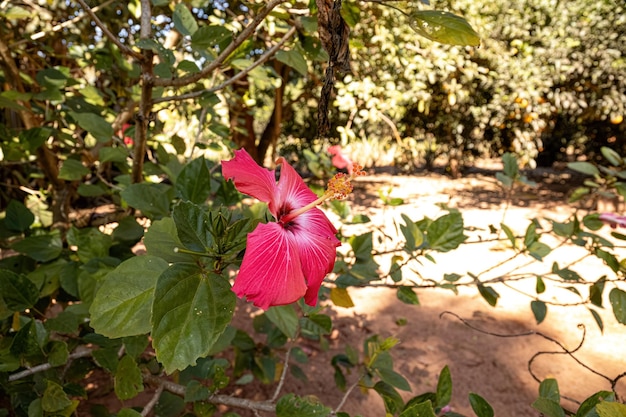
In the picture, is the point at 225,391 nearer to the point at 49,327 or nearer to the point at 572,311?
the point at 49,327

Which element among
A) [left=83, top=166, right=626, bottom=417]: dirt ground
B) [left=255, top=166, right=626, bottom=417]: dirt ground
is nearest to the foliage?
[left=83, top=166, right=626, bottom=417]: dirt ground

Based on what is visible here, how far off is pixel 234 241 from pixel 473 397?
1.57 feet

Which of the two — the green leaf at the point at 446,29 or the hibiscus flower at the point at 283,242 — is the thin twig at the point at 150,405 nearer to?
the hibiscus flower at the point at 283,242

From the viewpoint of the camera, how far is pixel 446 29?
20.4 inches

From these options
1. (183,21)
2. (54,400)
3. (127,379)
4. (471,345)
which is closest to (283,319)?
(127,379)

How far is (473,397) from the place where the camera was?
665 millimetres

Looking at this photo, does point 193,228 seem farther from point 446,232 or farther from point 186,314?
point 446,232

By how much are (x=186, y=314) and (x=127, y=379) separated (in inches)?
15.2

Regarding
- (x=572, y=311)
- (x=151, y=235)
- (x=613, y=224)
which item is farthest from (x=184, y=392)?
(x=572, y=311)

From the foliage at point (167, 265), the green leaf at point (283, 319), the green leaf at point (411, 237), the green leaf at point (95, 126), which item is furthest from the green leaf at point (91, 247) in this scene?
the green leaf at point (411, 237)

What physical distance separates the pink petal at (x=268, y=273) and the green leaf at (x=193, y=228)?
8 cm

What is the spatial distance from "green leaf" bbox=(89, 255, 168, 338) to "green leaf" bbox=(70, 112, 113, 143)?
529mm

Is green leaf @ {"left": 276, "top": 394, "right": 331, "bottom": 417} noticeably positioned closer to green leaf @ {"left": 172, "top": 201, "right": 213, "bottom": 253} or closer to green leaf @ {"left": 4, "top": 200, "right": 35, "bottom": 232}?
green leaf @ {"left": 172, "top": 201, "right": 213, "bottom": 253}

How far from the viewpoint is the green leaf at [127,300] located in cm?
47
